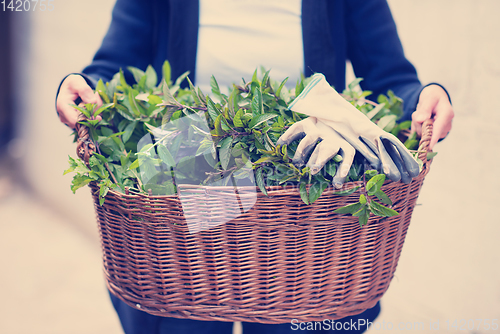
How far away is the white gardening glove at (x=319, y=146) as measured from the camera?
37 cm

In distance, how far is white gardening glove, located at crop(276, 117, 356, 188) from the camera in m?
0.37

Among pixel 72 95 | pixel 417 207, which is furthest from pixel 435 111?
pixel 417 207

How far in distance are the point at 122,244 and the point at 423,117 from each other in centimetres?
49

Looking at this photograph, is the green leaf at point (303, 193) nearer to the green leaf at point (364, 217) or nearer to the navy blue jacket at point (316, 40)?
the green leaf at point (364, 217)

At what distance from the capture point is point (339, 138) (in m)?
0.40

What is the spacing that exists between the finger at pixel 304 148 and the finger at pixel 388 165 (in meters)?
0.08

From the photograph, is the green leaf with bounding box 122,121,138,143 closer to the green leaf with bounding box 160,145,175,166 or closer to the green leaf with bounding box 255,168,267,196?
the green leaf with bounding box 160,145,175,166

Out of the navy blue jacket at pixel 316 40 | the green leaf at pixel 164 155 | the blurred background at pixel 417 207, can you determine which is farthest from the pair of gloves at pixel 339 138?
the blurred background at pixel 417 207

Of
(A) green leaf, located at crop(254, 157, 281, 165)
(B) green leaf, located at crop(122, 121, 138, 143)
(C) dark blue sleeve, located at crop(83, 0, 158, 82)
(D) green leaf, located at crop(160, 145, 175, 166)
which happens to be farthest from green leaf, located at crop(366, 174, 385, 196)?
(C) dark blue sleeve, located at crop(83, 0, 158, 82)

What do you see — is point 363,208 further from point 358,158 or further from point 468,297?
point 468,297

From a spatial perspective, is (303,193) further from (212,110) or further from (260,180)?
(212,110)

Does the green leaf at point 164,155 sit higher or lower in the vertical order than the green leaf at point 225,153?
lower

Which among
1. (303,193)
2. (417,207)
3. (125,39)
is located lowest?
(417,207)

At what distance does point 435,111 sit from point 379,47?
0.80 feet
